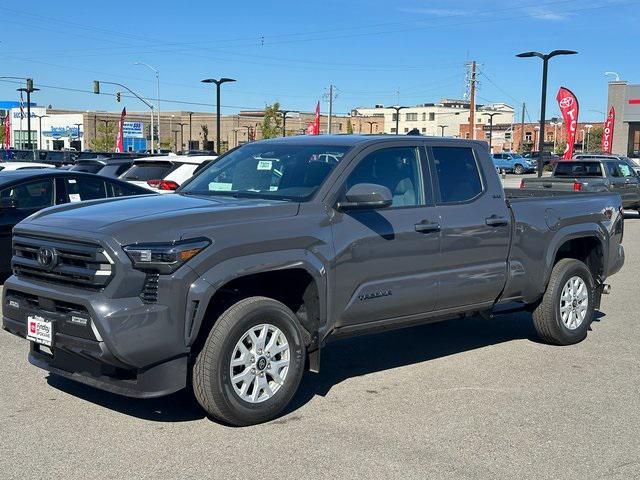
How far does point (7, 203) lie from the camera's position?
32.4 feet

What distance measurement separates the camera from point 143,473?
13.9 feet

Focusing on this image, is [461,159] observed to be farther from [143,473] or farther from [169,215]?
[143,473]

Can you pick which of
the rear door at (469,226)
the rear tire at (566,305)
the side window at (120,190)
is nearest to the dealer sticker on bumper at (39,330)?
the rear door at (469,226)

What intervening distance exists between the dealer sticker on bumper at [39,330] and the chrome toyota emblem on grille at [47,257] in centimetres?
34

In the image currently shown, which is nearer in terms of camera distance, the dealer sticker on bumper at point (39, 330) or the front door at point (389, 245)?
the dealer sticker on bumper at point (39, 330)

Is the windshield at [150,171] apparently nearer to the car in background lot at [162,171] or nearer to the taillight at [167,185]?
the car in background lot at [162,171]

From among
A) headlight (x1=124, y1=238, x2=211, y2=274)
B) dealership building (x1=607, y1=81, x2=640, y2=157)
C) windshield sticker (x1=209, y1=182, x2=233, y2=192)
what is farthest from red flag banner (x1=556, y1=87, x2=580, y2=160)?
headlight (x1=124, y1=238, x2=211, y2=274)

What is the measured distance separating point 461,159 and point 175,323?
3141 millimetres

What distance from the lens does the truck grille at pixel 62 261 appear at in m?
4.62

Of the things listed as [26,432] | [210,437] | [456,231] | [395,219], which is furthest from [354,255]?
[26,432]

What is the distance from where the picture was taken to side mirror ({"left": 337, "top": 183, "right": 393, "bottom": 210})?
17.6 ft

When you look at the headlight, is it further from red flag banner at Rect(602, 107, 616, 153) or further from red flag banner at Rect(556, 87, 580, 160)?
red flag banner at Rect(602, 107, 616, 153)

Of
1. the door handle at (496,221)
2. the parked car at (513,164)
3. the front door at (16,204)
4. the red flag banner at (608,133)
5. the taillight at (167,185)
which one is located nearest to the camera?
the door handle at (496,221)

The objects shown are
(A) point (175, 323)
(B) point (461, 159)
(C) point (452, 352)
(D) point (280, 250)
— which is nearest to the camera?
(A) point (175, 323)
